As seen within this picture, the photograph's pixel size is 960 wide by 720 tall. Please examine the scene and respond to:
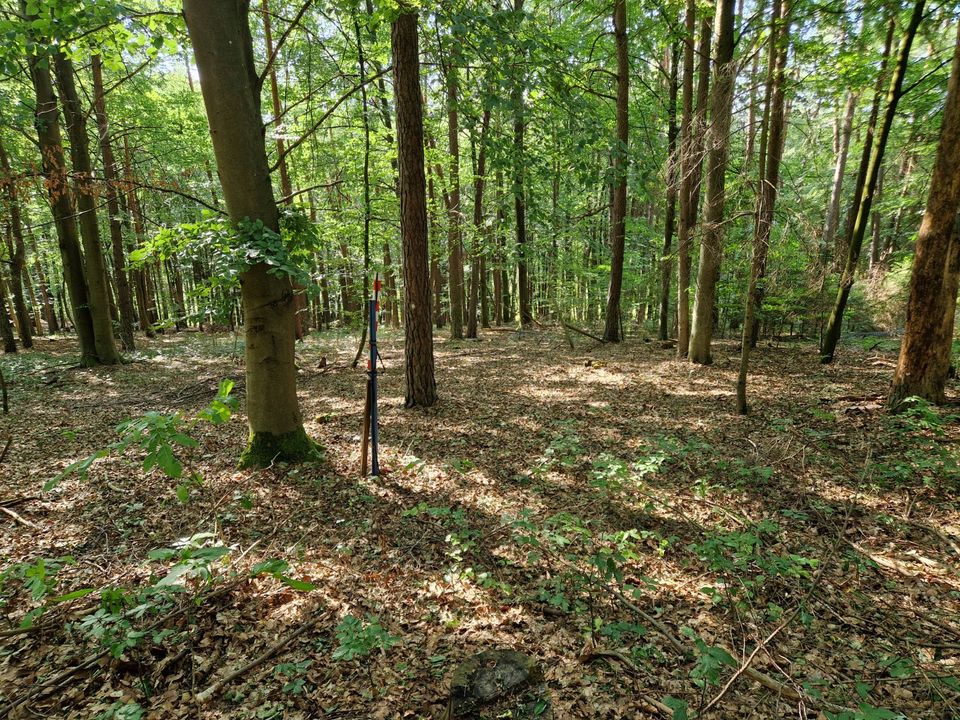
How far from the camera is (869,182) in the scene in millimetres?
9219

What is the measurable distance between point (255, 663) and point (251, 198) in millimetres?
4197

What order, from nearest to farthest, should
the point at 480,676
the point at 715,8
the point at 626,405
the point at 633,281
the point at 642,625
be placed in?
the point at 480,676
the point at 642,625
the point at 626,405
the point at 715,8
the point at 633,281

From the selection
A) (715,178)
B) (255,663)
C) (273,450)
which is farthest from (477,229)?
(255,663)

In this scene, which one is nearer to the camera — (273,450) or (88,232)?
(273,450)

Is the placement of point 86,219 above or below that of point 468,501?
above

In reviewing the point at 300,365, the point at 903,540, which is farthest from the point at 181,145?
the point at 903,540

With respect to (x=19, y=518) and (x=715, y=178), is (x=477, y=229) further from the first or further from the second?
(x=19, y=518)

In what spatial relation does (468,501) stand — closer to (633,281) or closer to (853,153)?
(633,281)

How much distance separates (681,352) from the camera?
11.6 m

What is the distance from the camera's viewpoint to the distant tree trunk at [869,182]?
7840 mm

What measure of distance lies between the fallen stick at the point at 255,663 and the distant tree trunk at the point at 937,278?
7.83 metres

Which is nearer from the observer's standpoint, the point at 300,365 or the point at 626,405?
the point at 626,405

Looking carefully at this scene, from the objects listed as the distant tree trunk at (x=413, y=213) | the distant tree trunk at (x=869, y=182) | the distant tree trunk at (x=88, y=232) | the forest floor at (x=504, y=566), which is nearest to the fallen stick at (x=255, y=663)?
the forest floor at (x=504, y=566)

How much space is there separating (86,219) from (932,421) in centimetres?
A: 1627
